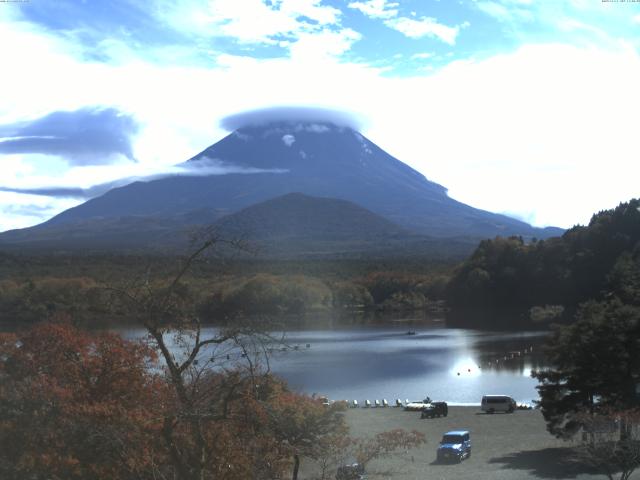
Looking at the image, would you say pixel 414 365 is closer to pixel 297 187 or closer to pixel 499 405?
pixel 499 405

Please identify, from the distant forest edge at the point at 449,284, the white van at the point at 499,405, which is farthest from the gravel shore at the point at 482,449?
the distant forest edge at the point at 449,284

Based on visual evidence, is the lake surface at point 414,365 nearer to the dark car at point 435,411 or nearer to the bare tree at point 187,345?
the dark car at point 435,411

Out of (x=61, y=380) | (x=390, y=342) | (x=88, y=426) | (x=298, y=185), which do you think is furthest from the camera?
(x=298, y=185)

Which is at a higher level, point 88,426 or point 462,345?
point 88,426

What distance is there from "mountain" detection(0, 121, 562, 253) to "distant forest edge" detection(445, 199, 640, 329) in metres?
81.9

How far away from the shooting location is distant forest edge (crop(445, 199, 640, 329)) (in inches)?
1940

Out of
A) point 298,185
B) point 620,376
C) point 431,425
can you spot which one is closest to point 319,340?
point 431,425

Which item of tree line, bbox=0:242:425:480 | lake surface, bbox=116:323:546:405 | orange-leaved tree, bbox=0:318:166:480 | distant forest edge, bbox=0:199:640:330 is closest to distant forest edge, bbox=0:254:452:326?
distant forest edge, bbox=0:199:640:330

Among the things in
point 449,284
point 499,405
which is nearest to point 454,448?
point 499,405

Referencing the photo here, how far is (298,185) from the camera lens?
166 m

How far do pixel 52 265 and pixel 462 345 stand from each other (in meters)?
45.3

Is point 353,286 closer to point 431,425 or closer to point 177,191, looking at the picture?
point 431,425

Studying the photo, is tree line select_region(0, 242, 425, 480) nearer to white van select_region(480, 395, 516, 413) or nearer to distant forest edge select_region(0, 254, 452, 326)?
white van select_region(480, 395, 516, 413)

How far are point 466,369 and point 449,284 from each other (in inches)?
1251
